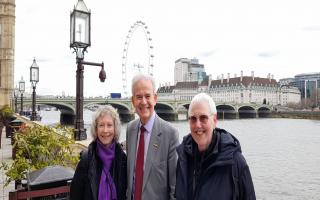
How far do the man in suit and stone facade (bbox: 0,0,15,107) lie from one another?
3620cm

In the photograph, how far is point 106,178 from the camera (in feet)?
9.61

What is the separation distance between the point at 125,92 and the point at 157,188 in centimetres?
6535

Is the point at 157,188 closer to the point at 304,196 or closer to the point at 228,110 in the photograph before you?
the point at 304,196

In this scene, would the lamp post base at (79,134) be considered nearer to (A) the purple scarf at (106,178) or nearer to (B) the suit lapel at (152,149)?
(A) the purple scarf at (106,178)

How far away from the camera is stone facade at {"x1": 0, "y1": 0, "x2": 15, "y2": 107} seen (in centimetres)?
3656

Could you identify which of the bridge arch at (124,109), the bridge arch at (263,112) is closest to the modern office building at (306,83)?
the bridge arch at (263,112)

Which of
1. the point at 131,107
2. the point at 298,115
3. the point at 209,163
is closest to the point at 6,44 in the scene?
the point at 131,107

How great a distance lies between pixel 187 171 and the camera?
2537 millimetres

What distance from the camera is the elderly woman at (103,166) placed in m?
Answer: 2.91

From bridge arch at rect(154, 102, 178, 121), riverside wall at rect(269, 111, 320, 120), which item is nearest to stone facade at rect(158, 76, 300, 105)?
riverside wall at rect(269, 111, 320, 120)

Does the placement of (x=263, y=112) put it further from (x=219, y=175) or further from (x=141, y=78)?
(x=219, y=175)

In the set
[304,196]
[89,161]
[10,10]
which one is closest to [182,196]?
[89,161]

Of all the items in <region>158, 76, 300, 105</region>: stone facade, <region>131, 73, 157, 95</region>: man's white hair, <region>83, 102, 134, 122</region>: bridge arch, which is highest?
<region>158, 76, 300, 105</region>: stone facade

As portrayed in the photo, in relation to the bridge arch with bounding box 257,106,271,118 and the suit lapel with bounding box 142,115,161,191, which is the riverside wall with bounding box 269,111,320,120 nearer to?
the bridge arch with bounding box 257,106,271,118
